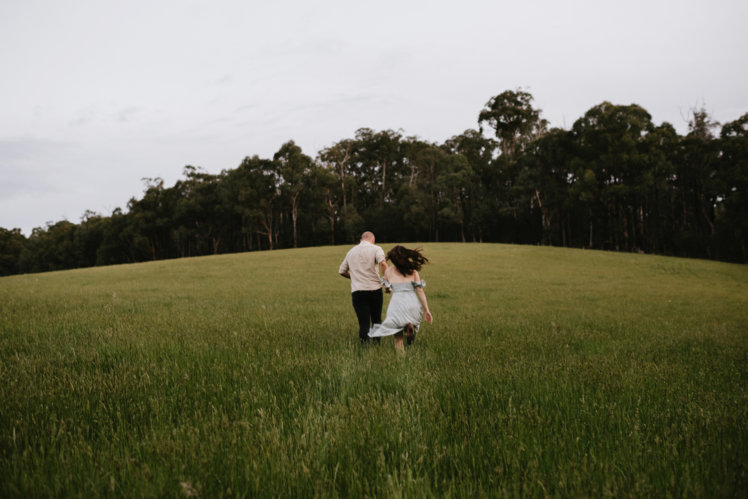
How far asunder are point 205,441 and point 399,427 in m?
1.55

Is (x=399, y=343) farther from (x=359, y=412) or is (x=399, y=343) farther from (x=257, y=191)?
(x=257, y=191)

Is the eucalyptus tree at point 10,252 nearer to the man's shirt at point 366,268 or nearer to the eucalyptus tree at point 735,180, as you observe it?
the man's shirt at point 366,268

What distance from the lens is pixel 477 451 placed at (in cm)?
297

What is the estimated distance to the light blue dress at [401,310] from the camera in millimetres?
7047

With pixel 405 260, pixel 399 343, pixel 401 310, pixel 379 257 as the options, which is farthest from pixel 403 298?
pixel 379 257

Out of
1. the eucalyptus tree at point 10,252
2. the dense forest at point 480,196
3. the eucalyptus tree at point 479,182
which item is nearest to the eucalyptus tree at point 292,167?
the dense forest at point 480,196

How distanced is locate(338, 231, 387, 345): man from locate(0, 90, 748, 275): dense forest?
4979 cm

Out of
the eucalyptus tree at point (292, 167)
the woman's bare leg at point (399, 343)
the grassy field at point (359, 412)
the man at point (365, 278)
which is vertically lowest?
the woman's bare leg at point (399, 343)

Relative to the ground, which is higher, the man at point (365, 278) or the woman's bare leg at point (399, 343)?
the man at point (365, 278)

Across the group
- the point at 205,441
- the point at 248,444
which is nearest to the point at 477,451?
the point at 248,444

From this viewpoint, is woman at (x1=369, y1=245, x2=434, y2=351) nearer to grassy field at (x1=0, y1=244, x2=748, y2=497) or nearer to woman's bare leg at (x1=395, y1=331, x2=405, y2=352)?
woman's bare leg at (x1=395, y1=331, x2=405, y2=352)

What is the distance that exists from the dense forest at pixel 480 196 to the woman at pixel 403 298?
49.7m

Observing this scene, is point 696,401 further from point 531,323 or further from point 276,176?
point 276,176

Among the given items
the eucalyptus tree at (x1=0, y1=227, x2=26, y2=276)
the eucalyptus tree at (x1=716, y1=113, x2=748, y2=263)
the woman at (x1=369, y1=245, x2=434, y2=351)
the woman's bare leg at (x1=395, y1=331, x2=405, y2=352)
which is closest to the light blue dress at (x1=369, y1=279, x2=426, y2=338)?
the woman at (x1=369, y1=245, x2=434, y2=351)
